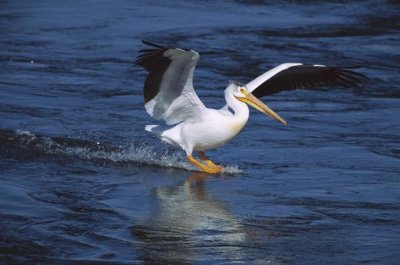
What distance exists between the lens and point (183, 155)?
9.52m

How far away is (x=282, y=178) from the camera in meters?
8.40

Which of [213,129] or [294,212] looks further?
[213,129]

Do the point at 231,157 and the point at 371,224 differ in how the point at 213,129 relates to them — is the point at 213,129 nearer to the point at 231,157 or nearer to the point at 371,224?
the point at 231,157

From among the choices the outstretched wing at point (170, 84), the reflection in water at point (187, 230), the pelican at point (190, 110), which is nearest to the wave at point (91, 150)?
the pelican at point (190, 110)

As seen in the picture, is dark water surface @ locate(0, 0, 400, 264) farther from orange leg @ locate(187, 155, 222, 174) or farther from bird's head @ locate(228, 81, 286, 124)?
bird's head @ locate(228, 81, 286, 124)

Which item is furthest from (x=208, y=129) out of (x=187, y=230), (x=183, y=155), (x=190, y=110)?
(x=187, y=230)

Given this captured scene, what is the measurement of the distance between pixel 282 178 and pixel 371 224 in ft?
4.95

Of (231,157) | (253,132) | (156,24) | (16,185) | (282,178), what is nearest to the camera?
(16,185)

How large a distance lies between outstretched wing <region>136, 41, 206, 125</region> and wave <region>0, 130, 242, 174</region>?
15.3 inches

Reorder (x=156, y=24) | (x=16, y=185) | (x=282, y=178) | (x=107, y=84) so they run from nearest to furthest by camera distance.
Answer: (x=16, y=185) → (x=282, y=178) → (x=107, y=84) → (x=156, y=24)

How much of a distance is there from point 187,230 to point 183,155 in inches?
111

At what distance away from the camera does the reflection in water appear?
20.4 feet


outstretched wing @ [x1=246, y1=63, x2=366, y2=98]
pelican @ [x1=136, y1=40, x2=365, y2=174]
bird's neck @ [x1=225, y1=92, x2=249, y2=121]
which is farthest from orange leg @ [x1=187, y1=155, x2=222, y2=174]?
outstretched wing @ [x1=246, y1=63, x2=366, y2=98]

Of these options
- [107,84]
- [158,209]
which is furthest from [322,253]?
[107,84]
